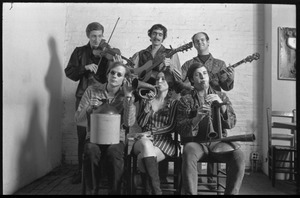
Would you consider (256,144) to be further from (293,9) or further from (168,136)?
(293,9)

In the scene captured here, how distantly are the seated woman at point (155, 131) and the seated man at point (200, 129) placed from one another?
107 mm

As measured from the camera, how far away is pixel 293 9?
2.93 metres

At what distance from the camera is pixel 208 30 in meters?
3.14

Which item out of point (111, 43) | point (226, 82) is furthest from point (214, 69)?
point (111, 43)

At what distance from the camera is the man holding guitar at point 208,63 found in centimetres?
303

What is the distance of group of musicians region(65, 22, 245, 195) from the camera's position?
2609 millimetres

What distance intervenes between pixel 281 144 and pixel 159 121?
128cm

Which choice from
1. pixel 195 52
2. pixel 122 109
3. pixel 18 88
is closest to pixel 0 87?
pixel 18 88

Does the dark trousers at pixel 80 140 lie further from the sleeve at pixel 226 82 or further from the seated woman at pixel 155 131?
the sleeve at pixel 226 82

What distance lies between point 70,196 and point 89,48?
1425 millimetres

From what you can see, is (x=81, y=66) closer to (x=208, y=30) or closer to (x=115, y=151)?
(x=115, y=151)

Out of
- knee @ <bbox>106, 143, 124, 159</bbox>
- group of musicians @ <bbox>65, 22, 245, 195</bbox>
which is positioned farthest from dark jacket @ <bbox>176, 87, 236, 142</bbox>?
knee @ <bbox>106, 143, 124, 159</bbox>

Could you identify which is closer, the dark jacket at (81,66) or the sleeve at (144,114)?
the sleeve at (144,114)

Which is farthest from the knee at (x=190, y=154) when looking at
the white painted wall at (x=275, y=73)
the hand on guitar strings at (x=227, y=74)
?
the white painted wall at (x=275, y=73)
